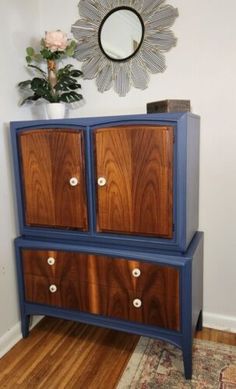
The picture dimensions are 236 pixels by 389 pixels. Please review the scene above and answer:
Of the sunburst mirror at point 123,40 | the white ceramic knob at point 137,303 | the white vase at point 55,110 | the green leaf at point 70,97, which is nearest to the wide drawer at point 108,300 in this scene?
the white ceramic knob at point 137,303

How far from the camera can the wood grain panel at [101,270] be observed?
149 centimetres

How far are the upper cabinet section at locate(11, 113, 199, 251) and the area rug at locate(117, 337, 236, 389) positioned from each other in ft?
2.09

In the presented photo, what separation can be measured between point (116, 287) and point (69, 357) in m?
0.51

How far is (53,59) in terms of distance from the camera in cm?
182

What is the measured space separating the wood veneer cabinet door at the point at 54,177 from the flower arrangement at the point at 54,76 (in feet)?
1.00

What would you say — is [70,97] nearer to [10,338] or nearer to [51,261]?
[51,261]

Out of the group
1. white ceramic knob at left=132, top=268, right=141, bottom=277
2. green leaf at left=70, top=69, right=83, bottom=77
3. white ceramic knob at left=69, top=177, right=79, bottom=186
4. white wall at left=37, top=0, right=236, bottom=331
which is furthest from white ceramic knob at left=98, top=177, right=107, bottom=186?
green leaf at left=70, top=69, right=83, bottom=77

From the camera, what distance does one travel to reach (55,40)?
174 cm

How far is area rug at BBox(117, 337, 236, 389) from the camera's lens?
1503mm

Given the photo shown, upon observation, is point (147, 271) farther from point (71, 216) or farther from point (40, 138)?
point (40, 138)

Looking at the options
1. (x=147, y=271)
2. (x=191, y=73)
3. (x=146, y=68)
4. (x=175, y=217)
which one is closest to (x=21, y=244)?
(x=147, y=271)

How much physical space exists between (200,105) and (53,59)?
2.93 feet

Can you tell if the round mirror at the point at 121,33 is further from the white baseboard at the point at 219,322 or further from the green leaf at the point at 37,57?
the white baseboard at the point at 219,322

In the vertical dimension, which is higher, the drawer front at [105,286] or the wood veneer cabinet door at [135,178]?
the wood veneer cabinet door at [135,178]
